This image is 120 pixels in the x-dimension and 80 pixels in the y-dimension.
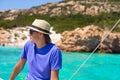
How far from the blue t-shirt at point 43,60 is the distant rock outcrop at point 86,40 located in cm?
3227

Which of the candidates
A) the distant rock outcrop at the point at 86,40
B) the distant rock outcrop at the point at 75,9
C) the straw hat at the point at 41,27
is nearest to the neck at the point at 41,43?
the straw hat at the point at 41,27

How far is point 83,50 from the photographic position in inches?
1446

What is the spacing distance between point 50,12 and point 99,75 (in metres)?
66.2

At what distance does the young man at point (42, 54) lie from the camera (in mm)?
3713

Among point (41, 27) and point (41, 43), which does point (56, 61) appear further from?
point (41, 27)

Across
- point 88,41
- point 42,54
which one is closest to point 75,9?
point 88,41

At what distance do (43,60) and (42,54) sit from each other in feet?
0.22

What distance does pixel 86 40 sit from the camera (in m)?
36.3

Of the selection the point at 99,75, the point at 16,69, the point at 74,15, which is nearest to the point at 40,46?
the point at 16,69

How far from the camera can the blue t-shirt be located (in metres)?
3.72

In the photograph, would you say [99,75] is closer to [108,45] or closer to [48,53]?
[48,53]

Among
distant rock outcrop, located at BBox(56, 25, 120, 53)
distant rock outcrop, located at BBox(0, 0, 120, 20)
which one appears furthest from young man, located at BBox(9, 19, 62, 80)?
distant rock outcrop, located at BBox(0, 0, 120, 20)

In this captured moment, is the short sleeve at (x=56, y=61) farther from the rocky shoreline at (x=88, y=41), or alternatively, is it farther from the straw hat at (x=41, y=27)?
the rocky shoreline at (x=88, y=41)

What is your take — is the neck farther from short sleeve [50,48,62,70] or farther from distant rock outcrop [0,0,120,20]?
distant rock outcrop [0,0,120,20]
